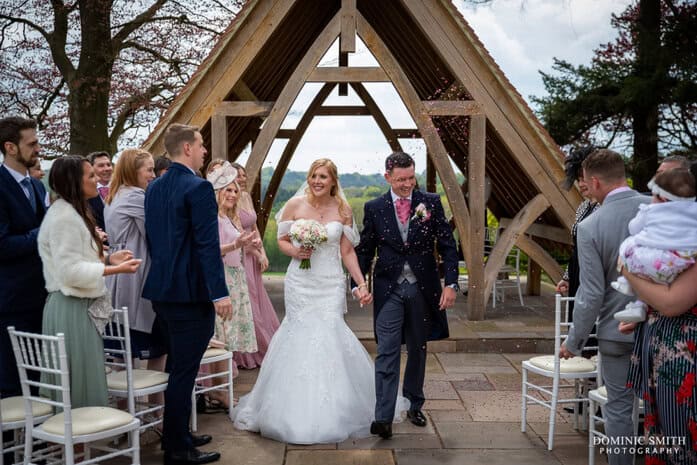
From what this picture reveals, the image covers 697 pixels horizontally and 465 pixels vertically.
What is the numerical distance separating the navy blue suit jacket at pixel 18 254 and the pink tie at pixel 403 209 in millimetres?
2169

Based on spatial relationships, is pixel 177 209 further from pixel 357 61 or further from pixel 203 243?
pixel 357 61

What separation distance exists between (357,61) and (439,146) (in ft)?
14.9

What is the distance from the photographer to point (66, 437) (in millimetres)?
3133

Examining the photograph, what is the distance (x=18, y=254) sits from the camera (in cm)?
375

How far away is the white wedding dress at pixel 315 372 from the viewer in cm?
440

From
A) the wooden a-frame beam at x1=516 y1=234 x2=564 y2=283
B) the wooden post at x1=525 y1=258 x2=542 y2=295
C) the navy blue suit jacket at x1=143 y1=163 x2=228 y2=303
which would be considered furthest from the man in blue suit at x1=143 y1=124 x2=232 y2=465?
the wooden post at x1=525 y1=258 x2=542 y2=295

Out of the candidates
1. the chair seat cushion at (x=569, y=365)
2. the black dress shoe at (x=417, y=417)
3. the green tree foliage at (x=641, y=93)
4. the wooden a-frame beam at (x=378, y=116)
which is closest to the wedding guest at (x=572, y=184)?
the chair seat cushion at (x=569, y=365)

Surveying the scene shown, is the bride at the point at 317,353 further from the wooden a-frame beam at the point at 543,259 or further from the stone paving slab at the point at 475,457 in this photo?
the wooden a-frame beam at the point at 543,259

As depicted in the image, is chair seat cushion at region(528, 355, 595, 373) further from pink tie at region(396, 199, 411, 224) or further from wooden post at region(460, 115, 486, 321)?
wooden post at region(460, 115, 486, 321)

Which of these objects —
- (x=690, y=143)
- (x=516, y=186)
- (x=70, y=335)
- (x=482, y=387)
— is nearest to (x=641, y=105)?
(x=690, y=143)

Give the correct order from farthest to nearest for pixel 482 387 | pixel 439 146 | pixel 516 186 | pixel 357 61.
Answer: pixel 357 61 < pixel 516 186 < pixel 439 146 < pixel 482 387

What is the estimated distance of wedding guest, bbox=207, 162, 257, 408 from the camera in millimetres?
5375

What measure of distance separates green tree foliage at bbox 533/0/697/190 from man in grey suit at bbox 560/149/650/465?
292 inches

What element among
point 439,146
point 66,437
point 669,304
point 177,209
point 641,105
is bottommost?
point 66,437
